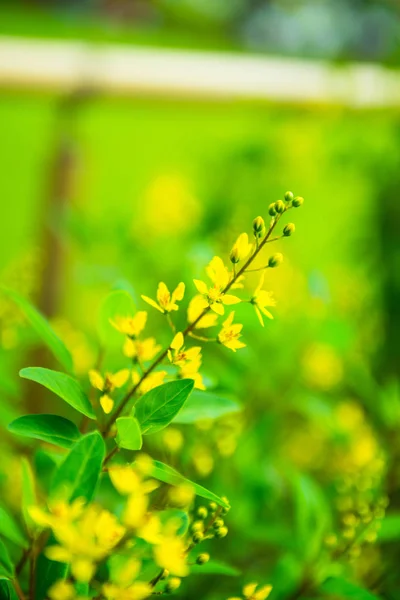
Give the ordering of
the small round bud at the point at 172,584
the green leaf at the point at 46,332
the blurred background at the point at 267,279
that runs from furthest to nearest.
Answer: the blurred background at the point at 267,279 < the green leaf at the point at 46,332 < the small round bud at the point at 172,584

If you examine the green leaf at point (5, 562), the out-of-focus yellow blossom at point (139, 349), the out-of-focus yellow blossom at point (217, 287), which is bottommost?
the green leaf at point (5, 562)

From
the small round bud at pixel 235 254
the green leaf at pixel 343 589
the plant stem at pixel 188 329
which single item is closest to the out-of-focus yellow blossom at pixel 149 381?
the plant stem at pixel 188 329

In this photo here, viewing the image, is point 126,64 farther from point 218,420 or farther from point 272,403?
point 218,420

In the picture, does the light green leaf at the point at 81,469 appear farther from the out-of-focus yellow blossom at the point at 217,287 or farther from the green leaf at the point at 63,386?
the out-of-focus yellow blossom at the point at 217,287

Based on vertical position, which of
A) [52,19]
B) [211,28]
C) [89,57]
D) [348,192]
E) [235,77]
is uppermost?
[211,28]

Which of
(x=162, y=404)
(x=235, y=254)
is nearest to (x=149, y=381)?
(x=162, y=404)

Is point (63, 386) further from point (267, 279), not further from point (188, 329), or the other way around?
point (267, 279)

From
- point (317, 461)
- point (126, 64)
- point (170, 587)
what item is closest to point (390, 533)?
point (170, 587)
